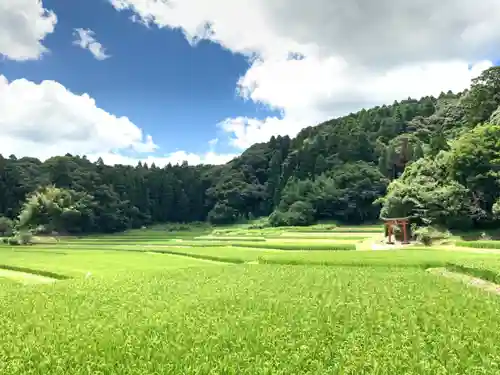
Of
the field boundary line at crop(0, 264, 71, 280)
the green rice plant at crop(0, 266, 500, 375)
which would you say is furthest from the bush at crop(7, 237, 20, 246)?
the green rice plant at crop(0, 266, 500, 375)

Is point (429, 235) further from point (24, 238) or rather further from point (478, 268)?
point (24, 238)

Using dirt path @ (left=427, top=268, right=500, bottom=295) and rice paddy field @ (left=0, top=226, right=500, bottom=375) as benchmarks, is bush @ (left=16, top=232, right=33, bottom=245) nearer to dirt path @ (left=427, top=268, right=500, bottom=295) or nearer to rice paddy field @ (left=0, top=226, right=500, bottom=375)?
rice paddy field @ (left=0, top=226, right=500, bottom=375)

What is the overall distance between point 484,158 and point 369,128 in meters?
59.6

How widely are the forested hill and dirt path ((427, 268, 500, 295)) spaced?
2036 centimetres

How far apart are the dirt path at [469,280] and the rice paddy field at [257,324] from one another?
0.35 meters

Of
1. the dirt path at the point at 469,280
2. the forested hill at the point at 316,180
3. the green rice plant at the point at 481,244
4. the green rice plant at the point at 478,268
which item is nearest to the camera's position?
the dirt path at the point at 469,280

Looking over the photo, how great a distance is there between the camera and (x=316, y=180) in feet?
286

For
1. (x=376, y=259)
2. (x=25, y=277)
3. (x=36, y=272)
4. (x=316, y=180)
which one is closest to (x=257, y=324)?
(x=376, y=259)

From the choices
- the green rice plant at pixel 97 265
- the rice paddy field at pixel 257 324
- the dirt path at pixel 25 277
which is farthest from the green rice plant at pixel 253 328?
the green rice plant at pixel 97 265

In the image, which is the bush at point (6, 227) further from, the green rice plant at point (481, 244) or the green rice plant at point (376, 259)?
the green rice plant at point (481, 244)

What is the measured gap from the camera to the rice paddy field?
8734mm

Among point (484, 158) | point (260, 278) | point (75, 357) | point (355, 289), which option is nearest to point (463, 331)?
point (355, 289)

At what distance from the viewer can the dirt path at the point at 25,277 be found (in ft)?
83.5

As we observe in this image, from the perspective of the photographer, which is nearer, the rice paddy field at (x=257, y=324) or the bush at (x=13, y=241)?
the rice paddy field at (x=257, y=324)
